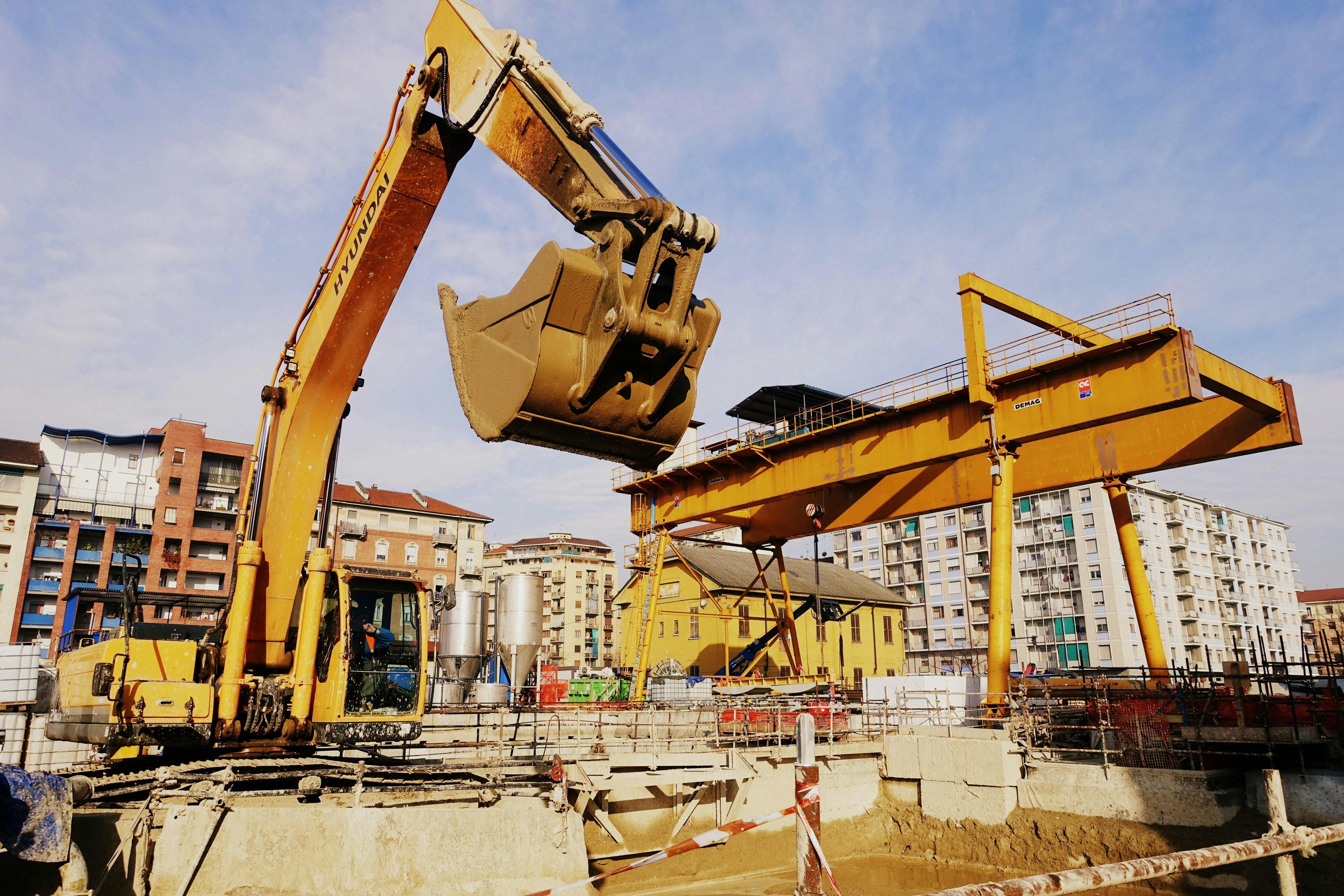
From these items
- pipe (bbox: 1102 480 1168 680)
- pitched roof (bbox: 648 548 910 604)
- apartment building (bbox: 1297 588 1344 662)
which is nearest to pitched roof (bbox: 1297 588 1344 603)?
apartment building (bbox: 1297 588 1344 662)

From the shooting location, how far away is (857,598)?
48688 millimetres

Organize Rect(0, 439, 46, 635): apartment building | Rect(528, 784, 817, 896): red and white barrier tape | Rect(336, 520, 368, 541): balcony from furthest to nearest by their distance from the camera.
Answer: Rect(0, 439, 46, 635): apartment building < Rect(336, 520, 368, 541): balcony < Rect(528, 784, 817, 896): red and white barrier tape

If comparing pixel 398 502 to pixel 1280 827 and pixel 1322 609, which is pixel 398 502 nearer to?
pixel 1280 827

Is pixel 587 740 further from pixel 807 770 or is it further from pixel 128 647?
pixel 807 770

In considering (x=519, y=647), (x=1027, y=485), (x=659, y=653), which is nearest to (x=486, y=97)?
(x=1027, y=485)

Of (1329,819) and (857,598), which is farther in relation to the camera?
(857,598)

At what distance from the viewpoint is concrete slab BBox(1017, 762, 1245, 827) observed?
12.9 metres

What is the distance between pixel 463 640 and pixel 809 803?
1055 inches

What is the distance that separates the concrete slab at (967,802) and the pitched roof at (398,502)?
5786 centimetres


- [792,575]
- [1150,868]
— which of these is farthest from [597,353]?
[792,575]

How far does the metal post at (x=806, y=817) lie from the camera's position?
4180 mm

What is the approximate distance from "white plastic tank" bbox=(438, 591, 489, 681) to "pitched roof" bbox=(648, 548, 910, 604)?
13.1 meters

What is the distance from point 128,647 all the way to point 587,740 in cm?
1109

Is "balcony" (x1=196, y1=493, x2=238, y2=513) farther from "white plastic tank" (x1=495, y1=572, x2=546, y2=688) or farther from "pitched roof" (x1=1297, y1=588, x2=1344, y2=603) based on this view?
"pitched roof" (x1=1297, y1=588, x2=1344, y2=603)
